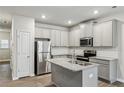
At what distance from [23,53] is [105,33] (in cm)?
352

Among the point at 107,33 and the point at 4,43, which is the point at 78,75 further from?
the point at 4,43

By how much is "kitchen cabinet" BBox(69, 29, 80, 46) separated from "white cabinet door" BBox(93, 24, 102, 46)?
3.73ft

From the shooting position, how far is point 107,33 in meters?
3.63

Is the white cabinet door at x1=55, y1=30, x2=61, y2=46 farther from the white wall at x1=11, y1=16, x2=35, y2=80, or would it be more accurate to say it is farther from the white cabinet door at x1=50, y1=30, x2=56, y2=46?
the white wall at x1=11, y1=16, x2=35, y2=80

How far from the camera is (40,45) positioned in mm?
4316

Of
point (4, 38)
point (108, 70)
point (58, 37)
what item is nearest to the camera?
point (108, 70)

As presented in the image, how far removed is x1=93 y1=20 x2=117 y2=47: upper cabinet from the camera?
3497mm

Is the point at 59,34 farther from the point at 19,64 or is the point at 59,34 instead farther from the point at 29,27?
the point at 19,64

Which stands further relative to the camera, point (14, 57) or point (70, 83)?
point (14, 57)

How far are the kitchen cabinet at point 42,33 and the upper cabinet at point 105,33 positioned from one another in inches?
95.7

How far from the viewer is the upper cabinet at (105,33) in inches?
138

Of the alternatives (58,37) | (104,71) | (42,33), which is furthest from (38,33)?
(104,71)
